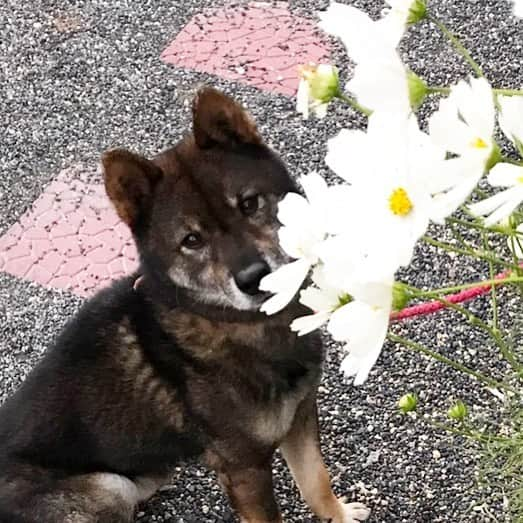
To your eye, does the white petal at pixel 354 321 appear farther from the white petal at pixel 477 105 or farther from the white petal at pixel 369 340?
the white petal at pixel 477 105

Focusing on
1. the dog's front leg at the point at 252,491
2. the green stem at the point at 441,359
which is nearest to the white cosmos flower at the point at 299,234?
the green stem at the point at 441,359

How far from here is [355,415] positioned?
2.93 metres

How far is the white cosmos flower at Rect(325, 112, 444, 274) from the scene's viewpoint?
2.93 ft

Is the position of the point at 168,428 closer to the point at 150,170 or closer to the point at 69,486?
the point at 69,486

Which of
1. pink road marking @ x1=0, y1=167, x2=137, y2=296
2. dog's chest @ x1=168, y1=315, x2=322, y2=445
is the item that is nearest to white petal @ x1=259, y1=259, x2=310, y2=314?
dog's chest @ x1=168, y1=315, x2=322, y2=445

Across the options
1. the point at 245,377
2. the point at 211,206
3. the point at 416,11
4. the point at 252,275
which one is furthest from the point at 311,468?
the point at 416,11

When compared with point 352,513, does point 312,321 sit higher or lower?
higher

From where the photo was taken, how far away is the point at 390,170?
0.90 m

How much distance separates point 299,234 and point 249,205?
1119 millimetres

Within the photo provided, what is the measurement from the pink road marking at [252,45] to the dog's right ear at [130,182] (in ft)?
5.60

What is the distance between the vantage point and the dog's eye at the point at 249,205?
2.24m

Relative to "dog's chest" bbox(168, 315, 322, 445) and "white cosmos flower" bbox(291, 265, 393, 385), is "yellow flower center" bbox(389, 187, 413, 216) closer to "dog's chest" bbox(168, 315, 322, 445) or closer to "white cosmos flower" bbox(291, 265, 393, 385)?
"white cosmos flower" bbox(291, 265, 393, 385)

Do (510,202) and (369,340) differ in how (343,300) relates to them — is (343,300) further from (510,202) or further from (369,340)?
(510,202)

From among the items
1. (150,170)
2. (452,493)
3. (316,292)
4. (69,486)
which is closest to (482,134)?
(316,292)
